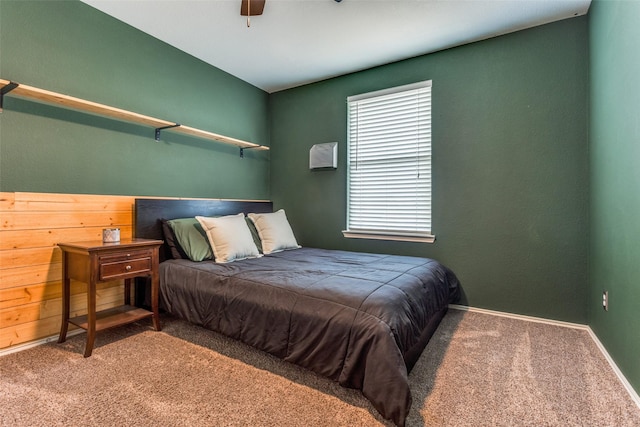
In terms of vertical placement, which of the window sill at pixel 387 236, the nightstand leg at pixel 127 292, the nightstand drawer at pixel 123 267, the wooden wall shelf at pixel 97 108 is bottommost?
the nightstand leg at pixel 127 292

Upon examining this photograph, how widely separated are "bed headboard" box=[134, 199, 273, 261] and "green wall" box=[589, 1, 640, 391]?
3.26m

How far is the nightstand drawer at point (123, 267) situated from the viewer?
2066 mm

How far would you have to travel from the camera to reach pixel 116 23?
8.56ft

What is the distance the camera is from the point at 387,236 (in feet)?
11.0

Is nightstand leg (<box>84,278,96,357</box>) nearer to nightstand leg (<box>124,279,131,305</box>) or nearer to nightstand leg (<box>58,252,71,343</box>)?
nightstand leg (<box>58,252,71,343</box>)

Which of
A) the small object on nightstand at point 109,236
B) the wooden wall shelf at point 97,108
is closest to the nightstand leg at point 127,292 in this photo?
the small object on nightstand at point 109,236

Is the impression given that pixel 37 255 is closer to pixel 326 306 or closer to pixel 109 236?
pixel 109 236

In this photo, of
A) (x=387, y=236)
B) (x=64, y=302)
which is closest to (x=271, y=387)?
(x=64, y=302)

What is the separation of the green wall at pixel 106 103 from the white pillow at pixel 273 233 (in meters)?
0.66

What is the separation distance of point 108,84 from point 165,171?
0.84 meters

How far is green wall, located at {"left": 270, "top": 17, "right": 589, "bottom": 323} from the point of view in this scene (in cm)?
254

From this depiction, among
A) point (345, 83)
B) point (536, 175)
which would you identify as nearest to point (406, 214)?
point (536, 175)

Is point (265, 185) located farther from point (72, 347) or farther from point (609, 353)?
point (609, 353)

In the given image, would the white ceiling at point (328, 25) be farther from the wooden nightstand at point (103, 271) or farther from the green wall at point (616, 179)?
the wooden nightstand at point (103, 271)
